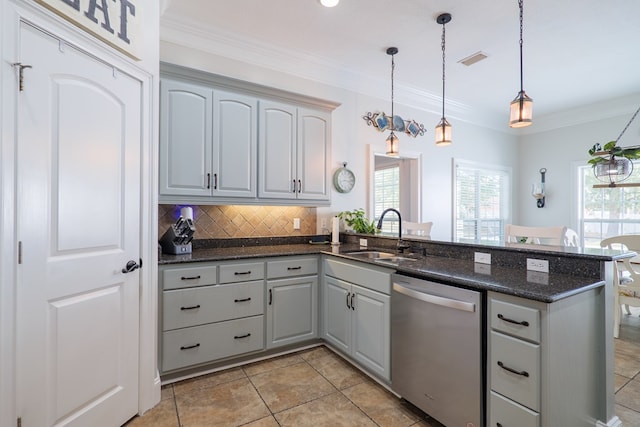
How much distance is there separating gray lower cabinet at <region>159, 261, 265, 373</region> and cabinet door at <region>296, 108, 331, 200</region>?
38.7 inches

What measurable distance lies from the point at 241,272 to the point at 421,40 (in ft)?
9.37

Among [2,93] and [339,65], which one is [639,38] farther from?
[2,93]

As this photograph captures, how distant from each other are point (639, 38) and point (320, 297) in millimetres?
4077

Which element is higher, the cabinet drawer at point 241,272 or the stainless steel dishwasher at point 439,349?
the cabinet drawer at point 241,272

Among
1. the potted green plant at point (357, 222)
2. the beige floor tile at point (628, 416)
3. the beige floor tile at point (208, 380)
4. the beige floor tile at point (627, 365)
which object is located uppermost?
the potted green plant at point (357, 222)

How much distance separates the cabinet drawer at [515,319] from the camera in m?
1.39

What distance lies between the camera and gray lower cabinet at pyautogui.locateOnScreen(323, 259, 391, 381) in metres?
2.19

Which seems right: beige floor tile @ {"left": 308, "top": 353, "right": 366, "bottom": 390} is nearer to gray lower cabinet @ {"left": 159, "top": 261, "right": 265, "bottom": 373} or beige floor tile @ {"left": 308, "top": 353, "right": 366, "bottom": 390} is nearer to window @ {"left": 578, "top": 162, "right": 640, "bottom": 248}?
gray lower cabinet @ {"left": 159, "top": 261, "right": 265, "bottom": 373}

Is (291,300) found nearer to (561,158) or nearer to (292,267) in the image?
(292,267)

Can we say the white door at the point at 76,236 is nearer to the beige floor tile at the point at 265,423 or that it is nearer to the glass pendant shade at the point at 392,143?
the beige floor tile at the point at 265,423

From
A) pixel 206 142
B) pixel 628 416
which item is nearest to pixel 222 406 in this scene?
pixel 206 142

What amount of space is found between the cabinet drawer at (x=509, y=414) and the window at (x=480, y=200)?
377 cm

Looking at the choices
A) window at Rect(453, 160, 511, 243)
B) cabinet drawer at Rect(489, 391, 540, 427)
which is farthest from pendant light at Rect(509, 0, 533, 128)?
window at Rect(453, 160, 511, 243)

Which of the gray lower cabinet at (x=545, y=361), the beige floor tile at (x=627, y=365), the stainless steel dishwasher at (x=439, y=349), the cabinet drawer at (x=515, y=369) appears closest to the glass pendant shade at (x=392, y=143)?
the stainless steel dishwasher at (x=439, y=349)
